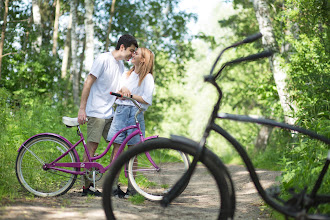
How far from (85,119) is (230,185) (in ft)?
8.34

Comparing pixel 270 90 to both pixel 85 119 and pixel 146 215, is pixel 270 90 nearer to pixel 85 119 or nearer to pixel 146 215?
pixel 85 119

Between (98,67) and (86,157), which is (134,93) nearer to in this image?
(98,67)

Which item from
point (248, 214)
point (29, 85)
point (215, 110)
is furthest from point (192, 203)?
point (29, 85)

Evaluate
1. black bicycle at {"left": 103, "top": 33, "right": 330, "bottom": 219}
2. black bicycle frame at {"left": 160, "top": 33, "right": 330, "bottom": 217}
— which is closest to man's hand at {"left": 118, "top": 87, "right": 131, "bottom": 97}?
black bicycle at {"left": 103, "top": 33, "right": 330, "bottom": 219}

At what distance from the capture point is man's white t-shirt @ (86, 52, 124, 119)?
5070mm

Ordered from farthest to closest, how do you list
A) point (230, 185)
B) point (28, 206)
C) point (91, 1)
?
point (91, 1) → point (28, 206) → point (230, 185)

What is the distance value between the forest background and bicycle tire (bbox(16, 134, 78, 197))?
16 centimetres

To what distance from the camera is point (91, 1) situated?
12.6m

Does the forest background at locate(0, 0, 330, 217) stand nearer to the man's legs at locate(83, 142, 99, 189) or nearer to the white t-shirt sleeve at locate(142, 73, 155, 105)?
the man's legs at locate(83, 142, 99, 189)

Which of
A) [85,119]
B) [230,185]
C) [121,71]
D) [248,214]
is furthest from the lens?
[121,71]

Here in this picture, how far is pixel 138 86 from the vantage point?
5238mm

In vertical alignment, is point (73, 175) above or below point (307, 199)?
below

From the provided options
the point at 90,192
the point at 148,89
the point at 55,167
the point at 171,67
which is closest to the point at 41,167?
the point at 55,167

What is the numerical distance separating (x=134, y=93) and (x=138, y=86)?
0.34 feet
